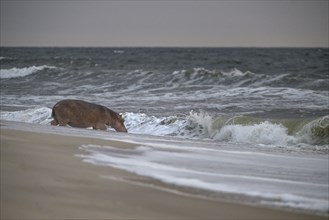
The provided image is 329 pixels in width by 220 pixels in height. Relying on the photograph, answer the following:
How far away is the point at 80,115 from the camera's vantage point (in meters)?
7.79

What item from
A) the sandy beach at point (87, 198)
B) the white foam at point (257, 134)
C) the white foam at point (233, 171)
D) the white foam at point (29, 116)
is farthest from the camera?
the white foam at point (29, 116)

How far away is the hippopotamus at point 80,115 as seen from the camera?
772 cm

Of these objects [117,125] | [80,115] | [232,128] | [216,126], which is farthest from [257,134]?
[80,115]

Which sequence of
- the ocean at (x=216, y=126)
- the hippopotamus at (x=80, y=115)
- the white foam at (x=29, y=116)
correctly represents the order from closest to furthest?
the ocean at (x=216, y=126) < the hippopotamus at (x=80, y=115) < the white foam at (x=29, y=116)

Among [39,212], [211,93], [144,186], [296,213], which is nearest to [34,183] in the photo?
[39,212]

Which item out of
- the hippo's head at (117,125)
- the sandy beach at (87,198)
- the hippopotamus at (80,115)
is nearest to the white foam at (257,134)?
the hippo's head at (117,125)

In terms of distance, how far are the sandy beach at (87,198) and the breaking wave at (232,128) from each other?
4.14 m

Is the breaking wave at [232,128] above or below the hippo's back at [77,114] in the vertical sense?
below

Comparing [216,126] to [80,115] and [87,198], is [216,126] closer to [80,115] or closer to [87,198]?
[80,115]

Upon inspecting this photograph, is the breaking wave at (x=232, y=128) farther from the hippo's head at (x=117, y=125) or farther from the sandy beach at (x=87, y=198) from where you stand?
the sandy beach at (x=87, y=198)

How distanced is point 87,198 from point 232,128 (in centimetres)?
540

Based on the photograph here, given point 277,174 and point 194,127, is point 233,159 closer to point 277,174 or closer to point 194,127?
point 277,174

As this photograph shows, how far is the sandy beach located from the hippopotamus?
408 centimetres

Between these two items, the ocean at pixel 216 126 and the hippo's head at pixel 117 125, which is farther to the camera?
the hippo's head at pixel 117 125
